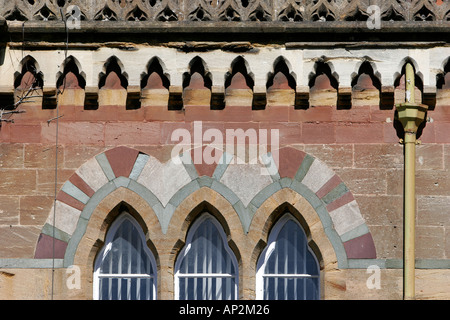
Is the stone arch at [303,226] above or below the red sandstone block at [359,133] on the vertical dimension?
below

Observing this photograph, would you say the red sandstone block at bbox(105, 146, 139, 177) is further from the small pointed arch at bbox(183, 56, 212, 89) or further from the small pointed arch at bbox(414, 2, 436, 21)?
the small pointed arch at bbox(414, 2, 436, 21)

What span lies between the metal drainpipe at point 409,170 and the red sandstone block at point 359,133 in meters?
0.32

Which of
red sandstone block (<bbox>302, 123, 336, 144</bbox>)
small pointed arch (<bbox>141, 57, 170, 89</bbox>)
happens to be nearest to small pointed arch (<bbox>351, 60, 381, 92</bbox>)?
red sandstone block (<bbox>302, 123, 336, 144</bbox>)

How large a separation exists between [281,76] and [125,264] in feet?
10.3

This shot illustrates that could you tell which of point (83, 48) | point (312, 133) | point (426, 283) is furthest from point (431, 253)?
point (83, 48)

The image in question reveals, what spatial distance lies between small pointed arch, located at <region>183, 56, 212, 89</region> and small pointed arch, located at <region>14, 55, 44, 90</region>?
188 cm

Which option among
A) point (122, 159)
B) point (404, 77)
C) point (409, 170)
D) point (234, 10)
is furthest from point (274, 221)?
point (234, 10)

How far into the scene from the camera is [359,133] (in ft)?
58.6

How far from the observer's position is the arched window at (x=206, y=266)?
17.8 m

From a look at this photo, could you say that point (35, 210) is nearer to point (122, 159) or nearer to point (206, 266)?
point (122, 159)

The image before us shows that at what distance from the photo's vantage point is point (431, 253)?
687 inches

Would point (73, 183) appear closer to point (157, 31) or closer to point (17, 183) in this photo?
point (17, 183)

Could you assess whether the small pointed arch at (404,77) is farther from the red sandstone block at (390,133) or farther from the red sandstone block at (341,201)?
the red sandstone block at (341,201)

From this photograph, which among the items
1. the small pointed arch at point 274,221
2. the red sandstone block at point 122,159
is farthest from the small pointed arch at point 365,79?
the red sandstone block at point 122,159
